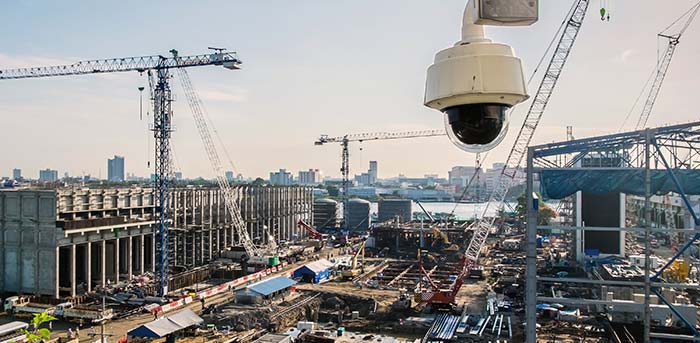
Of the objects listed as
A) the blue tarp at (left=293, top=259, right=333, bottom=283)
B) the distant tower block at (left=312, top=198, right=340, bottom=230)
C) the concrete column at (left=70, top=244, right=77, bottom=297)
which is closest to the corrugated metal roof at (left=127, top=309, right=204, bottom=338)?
the concrete column at (left=70, top=244, right=77, bottom=297)

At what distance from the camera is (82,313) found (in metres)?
22.5

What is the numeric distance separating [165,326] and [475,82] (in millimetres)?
18367

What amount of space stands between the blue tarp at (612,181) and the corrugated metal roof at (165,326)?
496 inches

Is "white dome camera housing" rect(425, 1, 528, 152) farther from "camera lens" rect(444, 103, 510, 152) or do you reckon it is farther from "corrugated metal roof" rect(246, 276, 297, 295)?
"corrugated metal roof" rect(246, 276, 297, 295)

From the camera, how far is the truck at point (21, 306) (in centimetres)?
2373

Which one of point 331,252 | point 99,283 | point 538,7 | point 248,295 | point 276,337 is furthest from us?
point 331,252

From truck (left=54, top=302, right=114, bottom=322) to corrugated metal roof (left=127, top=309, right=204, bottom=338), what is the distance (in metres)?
4.69

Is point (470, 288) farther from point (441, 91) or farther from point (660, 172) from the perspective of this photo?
point (441, 91)

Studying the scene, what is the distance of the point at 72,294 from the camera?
1009 inches

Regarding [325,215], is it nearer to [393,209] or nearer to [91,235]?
[393,209]

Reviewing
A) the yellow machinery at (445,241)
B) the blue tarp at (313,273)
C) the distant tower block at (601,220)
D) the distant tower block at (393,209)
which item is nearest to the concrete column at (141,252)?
the blue tarp at (313,273)

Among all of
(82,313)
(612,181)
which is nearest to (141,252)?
(82,313)

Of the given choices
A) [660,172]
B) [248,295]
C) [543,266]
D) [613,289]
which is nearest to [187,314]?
[248,295]

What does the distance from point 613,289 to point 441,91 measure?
27.1m
